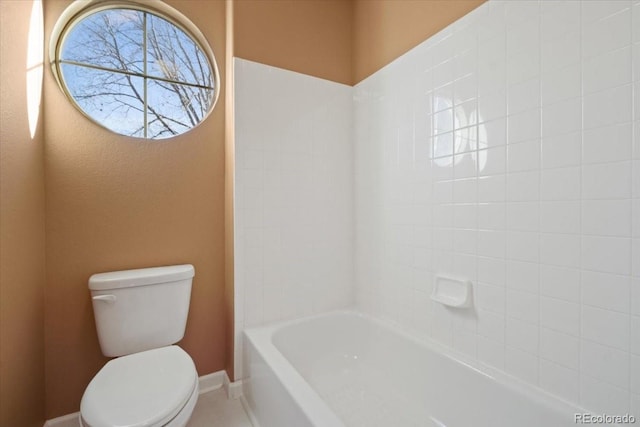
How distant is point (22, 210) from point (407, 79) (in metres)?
1.92

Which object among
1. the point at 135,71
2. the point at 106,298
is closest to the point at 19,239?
the point at 106,298

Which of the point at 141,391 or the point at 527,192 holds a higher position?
the point at 527,192

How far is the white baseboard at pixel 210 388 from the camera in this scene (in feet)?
4.72

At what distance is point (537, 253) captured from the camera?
1089mm

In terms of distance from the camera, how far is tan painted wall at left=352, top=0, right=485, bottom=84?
4.68ft

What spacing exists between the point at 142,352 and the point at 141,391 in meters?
0.29

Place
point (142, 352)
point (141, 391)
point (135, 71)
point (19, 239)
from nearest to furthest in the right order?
point (141, 391) → point (19, 239) → point (142, 352) → point (135, 71)

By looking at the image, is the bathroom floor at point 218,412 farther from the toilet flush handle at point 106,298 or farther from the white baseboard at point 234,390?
the toilet flush handle at point 106,298

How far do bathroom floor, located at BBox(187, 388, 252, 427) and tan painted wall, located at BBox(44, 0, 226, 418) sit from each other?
0.17m

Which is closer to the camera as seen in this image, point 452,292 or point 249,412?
point 452,292

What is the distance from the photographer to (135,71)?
5.48ft

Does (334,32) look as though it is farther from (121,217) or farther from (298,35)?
(121,217)

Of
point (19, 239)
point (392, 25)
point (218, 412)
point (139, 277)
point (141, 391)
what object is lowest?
point (218, 412)

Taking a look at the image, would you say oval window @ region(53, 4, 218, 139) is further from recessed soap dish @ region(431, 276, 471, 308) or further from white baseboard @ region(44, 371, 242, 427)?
recessed soap dish @ region(431, 276, 471, 308)
